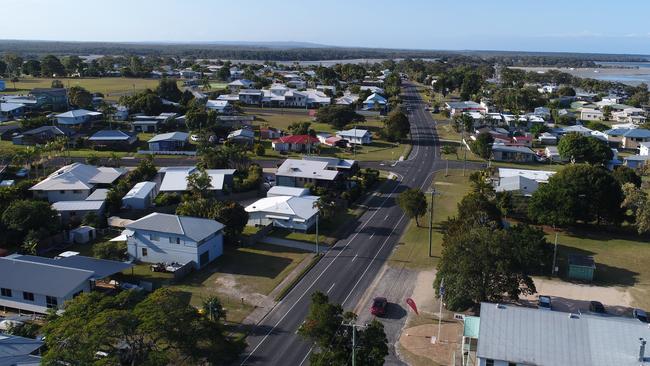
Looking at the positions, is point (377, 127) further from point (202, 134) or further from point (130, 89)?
point (130, 89)

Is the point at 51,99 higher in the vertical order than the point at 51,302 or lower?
higher

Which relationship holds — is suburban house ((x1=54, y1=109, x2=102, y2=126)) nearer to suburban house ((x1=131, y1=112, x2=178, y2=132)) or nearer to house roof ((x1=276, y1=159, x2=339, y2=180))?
suburban house ((x1=131, y1=112, x2=178, y2=132))

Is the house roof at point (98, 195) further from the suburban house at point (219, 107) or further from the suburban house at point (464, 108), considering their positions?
the suburban house at point (464, 108)

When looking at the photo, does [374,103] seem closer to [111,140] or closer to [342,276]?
[111,140]

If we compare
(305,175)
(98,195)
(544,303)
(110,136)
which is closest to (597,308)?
(544,303)

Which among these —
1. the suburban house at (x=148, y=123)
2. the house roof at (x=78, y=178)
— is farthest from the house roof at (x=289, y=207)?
the suburban house at (x=148, y=123)

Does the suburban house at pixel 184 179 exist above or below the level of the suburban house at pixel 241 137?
below

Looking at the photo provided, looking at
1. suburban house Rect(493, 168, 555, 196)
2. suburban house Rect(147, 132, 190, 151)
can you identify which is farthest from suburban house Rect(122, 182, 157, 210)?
suburban house Rect(493, 168, 555, 196)

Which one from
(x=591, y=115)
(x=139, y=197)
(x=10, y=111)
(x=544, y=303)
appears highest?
(x=10, y=111)
